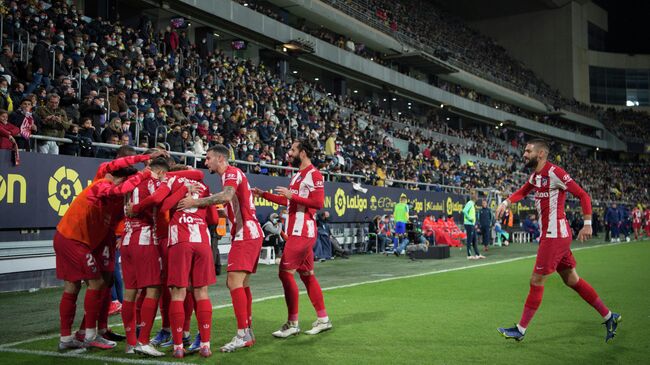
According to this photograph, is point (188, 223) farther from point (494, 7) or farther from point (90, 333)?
point (494, 7)

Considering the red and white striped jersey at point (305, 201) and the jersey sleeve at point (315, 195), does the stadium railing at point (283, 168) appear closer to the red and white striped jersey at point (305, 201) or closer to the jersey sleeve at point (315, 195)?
the red and white striped jersey at point (305, 201)

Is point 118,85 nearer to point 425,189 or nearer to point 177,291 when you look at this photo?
point 177,291

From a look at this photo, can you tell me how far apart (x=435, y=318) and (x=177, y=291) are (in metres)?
4.03

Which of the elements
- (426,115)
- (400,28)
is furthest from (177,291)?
(426,115)

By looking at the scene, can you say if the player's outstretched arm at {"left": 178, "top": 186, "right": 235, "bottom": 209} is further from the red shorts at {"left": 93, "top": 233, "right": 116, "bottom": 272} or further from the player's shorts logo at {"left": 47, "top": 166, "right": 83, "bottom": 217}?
the player's shorts logo at {"left": 47, "top": 166, "right": 83, "bottom": 217}

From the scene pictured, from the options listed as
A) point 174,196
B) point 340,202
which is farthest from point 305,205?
point 340,202

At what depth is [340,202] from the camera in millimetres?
22844

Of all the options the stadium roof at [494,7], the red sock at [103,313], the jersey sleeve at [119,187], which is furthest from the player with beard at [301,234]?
the stadium roof at [494,7]

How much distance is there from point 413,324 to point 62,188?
8289 mm

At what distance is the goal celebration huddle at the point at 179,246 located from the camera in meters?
6.50

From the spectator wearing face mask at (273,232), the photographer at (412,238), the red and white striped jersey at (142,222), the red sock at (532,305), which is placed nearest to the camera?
the red and white striped jersey at (142,222)

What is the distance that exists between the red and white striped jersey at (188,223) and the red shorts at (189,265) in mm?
64

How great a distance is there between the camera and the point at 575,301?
418 inches

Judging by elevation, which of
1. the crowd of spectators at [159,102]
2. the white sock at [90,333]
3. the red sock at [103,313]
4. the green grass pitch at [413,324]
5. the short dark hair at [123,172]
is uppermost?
the crowd of spectators at [159,102]
